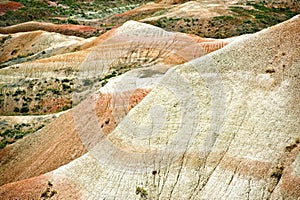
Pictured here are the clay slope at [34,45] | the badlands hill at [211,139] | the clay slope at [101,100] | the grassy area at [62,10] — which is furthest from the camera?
the grassy area at [62,10]

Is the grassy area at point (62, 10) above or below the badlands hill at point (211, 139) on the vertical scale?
below

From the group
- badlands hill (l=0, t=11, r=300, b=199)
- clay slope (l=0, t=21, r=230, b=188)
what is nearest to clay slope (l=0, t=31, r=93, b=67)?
clay slope (l=0, t=21, r=230, b=188)

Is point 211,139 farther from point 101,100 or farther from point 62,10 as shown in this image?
point 62,10

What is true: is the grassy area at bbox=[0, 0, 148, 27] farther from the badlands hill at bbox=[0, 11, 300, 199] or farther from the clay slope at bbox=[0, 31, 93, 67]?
the badlands hill at bbox=[0, 11, 300, 199]

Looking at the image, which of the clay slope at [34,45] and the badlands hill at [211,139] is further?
the clay slope at [34,45]

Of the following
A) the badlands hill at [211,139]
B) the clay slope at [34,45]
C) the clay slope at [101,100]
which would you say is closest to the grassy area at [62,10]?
the clay slope at [34,45]

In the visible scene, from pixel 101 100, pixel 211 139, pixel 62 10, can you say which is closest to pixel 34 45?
pixel 101 100

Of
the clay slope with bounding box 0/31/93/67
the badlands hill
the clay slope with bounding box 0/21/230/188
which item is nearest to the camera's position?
the badlands hill

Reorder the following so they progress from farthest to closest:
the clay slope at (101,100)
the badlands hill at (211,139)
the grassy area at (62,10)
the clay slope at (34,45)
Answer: the grassy area at (62,10)
the clay slope at (34,45)
the clay slope at (101,100)
the badlands hill at (211,139)

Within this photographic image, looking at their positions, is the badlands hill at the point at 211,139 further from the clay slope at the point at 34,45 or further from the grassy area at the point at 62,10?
the grassy area at the point at 62,10
